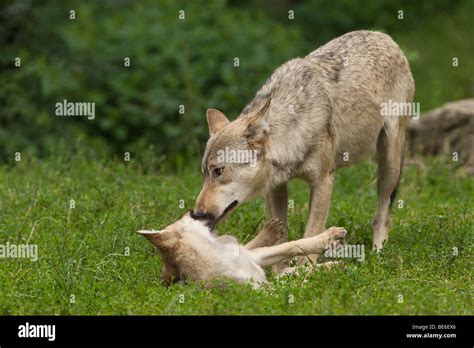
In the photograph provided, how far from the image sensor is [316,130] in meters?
8.16

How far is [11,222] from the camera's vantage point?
884 centimetres

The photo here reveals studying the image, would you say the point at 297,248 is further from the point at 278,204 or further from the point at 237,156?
the point at 278,204

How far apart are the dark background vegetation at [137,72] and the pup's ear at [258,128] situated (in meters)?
4.31

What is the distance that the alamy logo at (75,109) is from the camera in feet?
45.0

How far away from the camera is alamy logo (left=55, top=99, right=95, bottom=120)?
13.7 metres

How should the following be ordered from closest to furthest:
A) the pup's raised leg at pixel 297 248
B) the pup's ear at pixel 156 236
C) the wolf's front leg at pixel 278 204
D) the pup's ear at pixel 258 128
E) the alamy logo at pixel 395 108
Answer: the pup's ear at pixel 156 236
the pup's raised leg at pixel 297 248
the pup's ear at pixel 258 128
the wolf's front leg at pixel 278 204
the alamy logo at pixel 395 108

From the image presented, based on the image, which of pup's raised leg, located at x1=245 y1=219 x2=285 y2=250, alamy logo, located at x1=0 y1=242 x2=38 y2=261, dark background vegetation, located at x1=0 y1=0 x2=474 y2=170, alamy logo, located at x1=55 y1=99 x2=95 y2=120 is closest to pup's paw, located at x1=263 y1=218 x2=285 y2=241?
pup's raised leg, located at x1=245 y1=219 x2=285 y2=250

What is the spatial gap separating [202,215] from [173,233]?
0.31 m

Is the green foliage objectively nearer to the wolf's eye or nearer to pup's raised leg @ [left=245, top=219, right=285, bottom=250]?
pup's raised leg @ [left=245, top=219, right=285, bottom=250]

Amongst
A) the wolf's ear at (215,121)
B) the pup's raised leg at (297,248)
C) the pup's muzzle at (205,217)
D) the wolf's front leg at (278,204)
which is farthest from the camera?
the wolf's front leg at (278,204)

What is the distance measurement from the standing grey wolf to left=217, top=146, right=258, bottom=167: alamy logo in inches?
1.0

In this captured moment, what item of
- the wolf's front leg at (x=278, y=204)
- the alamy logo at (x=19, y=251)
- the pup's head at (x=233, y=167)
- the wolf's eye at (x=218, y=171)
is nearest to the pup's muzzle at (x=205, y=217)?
the pup's head at (x=233, y=167)
